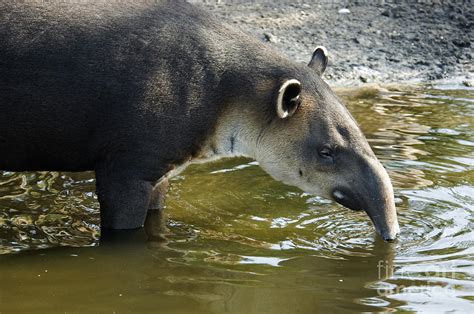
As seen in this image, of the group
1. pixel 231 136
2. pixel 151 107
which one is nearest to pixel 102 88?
pixel 151 107

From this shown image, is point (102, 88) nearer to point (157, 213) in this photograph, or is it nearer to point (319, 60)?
point (157, 213)

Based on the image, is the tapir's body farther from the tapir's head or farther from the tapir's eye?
the tapir's eye

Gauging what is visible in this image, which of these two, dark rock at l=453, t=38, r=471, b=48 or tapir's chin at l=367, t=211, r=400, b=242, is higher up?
dark rock at l=453, t=38, r=471, b=48

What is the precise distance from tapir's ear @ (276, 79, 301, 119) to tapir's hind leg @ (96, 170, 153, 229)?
51.8 inches

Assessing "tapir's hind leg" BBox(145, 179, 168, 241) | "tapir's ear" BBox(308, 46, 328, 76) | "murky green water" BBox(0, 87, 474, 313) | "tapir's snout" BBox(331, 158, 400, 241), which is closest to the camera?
"murky green water" BBox(0, 87, 474, 313)

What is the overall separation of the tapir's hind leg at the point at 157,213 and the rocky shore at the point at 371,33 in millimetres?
5454

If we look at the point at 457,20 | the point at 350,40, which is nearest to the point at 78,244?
the point at 350,40

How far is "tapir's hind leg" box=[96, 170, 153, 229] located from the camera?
9203mm

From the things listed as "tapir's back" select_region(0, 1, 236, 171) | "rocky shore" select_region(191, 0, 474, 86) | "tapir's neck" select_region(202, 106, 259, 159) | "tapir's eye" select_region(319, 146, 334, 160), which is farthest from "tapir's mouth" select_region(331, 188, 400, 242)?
"rocky shore" select_region(191, 0, 474, 86)

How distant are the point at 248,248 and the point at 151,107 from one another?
1470 millimetres

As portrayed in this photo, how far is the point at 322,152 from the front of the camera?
938cm

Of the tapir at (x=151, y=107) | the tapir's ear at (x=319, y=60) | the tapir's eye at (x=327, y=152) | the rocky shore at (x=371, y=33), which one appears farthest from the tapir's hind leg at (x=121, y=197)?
the rocky shore at (x=371, y=33)

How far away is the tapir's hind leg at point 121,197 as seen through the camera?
9203 mm

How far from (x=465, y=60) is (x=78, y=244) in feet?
27.6
